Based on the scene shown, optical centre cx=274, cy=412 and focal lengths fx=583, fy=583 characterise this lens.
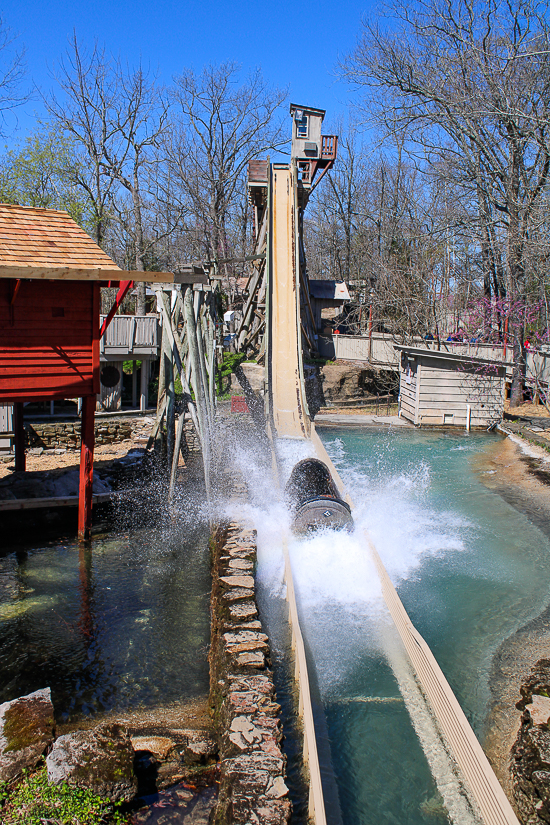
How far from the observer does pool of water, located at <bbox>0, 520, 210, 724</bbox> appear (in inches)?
247

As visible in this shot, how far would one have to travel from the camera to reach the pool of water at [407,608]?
17.2 ft

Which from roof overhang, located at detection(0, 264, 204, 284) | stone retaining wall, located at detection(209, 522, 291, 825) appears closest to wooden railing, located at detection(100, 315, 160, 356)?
roof overhang, located at detection(0, 264, 204, 284)

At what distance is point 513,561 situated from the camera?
9484mm

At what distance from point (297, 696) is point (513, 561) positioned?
5.02m

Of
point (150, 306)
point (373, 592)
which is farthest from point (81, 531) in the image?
point (150, 306)

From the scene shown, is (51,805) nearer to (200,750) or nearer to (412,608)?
(200,750)

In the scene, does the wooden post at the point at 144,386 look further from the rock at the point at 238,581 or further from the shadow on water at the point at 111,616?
the rock at the point at 238,581

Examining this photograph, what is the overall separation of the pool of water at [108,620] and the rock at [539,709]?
131 inches

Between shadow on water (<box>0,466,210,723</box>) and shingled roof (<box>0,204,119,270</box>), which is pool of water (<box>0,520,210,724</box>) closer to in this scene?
shadow on water (<box>0,466,210,723</box>)

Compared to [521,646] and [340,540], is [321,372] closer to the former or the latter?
[340,540]

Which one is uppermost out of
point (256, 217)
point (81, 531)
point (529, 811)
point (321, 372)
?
point (256, 217)

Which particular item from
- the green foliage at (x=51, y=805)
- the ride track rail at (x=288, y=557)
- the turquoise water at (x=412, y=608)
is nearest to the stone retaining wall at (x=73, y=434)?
the ride track rail at (x=288, y=557)

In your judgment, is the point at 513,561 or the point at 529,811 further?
the point at 513,561

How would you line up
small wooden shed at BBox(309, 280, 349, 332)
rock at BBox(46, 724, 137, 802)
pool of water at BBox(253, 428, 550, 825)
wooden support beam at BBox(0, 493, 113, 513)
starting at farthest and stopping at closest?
small wooden shed at BBox(309, 280, 349, 332), wooden support beam at BBox(0, 493, 113, 513), pool of water at BBox(253, 428, 550, 825), rock at BBox(46, 724, 137, 802)
